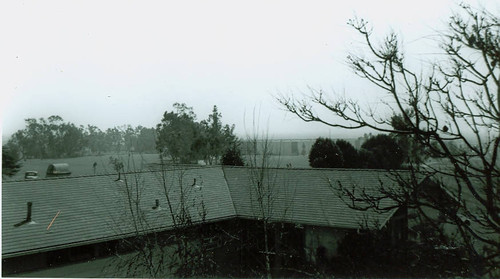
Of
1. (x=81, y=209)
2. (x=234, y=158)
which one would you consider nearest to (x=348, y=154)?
(x=234, y=158)

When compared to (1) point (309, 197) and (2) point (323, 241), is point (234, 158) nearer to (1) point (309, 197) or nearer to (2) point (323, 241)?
(1) point (309, 197)

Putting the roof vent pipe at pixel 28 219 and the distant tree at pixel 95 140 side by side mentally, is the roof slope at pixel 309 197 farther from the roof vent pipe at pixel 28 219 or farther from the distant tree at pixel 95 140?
the distant tree at pixel 95 140

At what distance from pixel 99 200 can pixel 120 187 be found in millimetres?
1032

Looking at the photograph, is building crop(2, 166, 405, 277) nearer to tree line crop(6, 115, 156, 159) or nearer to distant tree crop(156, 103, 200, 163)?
tree line crop(6, 115, 156, 159)

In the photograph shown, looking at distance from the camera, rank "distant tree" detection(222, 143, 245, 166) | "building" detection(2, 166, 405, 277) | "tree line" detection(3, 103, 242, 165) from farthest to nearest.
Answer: "tree line" detection(3, 103, 242, 165) → "distant tree" detection(222, 143, 245, 166) → "building" detection(2, 166, 405, 277)

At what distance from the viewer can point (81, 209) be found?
582 inches

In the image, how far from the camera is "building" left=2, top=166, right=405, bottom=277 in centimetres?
1232

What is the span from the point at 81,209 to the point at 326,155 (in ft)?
70.6

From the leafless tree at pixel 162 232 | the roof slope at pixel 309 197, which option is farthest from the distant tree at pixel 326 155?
the leafless tree at pixel 162 232

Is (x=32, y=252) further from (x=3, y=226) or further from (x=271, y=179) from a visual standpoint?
(x=271, y=179)

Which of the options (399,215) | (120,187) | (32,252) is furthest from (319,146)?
(32,252)

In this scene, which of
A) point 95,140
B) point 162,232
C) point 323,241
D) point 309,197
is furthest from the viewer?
point 95,140

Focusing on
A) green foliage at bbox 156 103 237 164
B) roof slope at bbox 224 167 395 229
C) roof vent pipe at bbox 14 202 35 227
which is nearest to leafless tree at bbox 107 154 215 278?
roof slope at bbox 224 167 395 229

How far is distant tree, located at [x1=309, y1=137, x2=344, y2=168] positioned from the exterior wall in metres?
16.1
